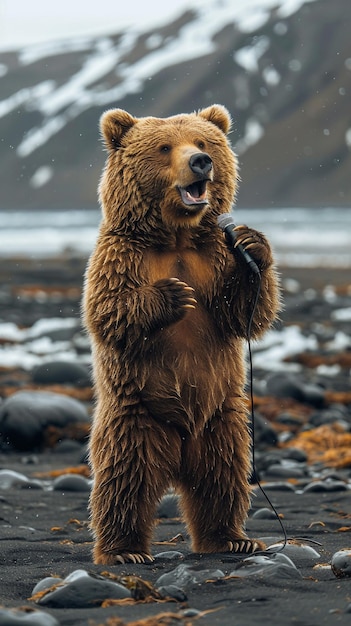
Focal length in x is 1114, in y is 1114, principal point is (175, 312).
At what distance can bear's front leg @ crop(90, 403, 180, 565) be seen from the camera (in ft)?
16.9

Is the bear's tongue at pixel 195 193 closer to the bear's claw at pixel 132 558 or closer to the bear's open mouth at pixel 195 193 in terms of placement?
the bear's open mouth at pixel 195 193

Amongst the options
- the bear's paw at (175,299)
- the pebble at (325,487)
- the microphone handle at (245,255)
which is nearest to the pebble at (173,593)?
the bear's paw at (175,299)

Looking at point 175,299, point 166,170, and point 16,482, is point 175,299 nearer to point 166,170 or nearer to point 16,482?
point 166,170

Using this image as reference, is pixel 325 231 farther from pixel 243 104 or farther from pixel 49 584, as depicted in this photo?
pixel 243 104

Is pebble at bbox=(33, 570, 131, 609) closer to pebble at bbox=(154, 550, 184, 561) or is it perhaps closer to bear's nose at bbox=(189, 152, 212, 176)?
pebble at bbox=(154, 550, 184, 561)

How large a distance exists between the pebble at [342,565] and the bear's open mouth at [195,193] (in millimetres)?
1687

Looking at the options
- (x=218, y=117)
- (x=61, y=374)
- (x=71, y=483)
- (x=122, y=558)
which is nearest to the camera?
(x=122, y=558)

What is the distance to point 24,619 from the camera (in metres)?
3.50

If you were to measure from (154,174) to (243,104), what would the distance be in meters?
177

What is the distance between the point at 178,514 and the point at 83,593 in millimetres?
3083

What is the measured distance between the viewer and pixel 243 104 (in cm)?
17862

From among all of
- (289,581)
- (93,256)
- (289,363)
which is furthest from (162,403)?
(289,363)

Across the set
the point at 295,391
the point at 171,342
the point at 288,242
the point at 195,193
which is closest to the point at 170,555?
the point at 171,342

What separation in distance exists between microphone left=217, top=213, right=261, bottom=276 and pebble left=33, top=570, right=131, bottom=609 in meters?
1.71
